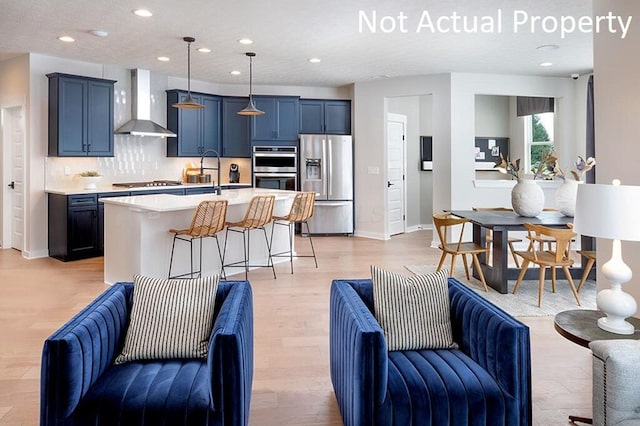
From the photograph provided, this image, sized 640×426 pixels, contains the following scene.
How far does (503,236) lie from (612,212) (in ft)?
9.29

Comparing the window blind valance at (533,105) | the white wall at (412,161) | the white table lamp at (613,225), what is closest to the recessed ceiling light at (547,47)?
the window blind valance at (533,105)

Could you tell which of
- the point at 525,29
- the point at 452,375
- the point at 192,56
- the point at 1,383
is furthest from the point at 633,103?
the point at 192,56

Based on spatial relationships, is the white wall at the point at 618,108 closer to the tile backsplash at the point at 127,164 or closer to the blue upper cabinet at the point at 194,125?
the blue upper cabinet at the point at 194,125

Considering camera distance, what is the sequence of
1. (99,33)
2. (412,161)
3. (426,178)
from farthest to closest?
(426,178) < (412,161) < (99,33)

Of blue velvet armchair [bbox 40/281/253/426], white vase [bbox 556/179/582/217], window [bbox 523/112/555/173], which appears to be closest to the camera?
blue velvet armchair [bbox 40/281/253/426]

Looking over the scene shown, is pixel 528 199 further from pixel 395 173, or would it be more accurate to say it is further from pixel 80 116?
pixel 80 116

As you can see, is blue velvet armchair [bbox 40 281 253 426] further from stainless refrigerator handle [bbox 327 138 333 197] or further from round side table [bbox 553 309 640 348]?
stainless refrigerator handle [bbox 327 138 333 197]

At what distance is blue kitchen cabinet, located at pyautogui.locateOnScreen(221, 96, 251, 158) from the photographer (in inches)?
338

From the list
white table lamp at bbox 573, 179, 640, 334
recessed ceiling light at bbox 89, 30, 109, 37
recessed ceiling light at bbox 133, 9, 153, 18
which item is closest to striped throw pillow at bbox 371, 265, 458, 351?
white table lamp at bbox 573, 179, 640, 334

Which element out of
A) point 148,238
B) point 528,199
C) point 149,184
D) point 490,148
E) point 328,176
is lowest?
point 148,238

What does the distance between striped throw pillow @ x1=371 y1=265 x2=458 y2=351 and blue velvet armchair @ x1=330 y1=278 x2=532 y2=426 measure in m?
0.15

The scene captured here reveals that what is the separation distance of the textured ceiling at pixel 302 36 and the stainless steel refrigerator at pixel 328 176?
1.26 meters

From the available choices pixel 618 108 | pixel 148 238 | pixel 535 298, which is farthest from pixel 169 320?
pixel 535 298

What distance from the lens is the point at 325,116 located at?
885 cm
